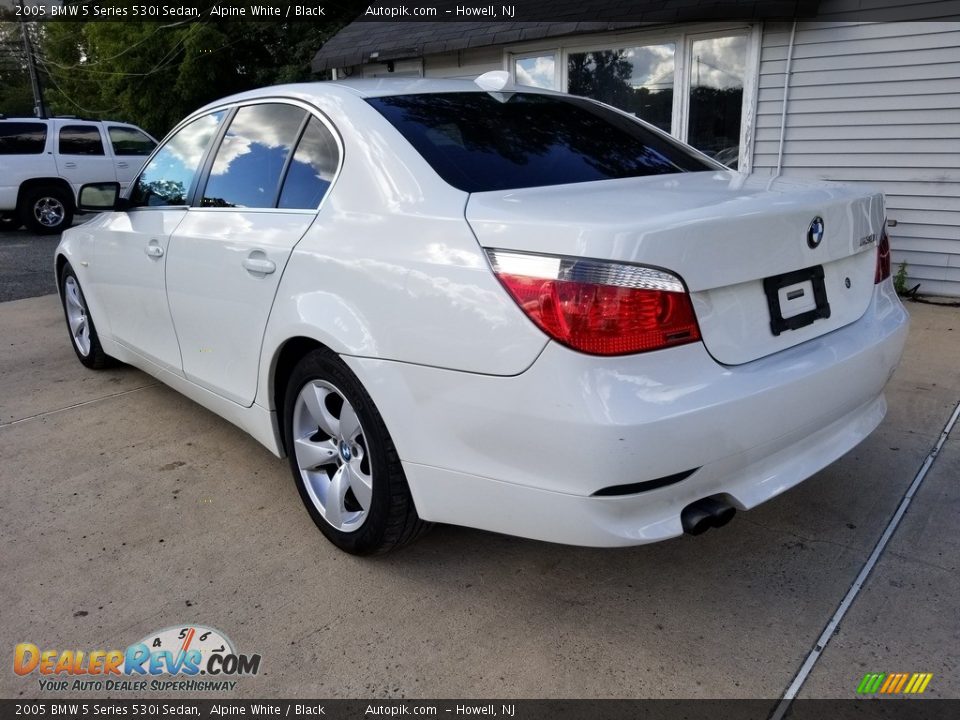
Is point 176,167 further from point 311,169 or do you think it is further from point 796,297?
point 796,297

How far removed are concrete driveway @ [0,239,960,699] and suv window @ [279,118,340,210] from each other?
4.13 feet

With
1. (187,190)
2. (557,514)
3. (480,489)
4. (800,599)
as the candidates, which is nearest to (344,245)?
(480,489)

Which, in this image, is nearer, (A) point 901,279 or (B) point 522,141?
(B) point 522,141

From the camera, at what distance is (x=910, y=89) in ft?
21.1

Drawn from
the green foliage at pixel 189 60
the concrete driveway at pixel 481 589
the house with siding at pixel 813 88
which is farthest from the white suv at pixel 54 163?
the concrete driveway at pixel 481 589

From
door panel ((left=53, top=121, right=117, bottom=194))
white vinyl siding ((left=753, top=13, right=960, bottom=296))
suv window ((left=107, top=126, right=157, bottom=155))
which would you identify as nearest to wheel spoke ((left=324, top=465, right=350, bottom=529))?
white vinyl siding ((left=753, top=13, right=960, bottom=296))

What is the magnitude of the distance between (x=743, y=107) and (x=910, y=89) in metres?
1.45

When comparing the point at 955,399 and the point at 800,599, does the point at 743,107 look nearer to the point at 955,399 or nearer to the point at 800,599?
the point at 955,399

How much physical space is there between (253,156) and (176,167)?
2.66 ft

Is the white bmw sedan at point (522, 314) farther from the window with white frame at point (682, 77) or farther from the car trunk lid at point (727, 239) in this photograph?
the window with white frame at point (682, 77)

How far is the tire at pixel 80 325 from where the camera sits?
4723mm

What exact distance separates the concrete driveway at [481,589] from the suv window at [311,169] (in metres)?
1.26

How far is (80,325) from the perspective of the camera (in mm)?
4910

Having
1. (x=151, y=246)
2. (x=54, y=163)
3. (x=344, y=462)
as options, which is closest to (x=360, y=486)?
(x=344, y=462)
